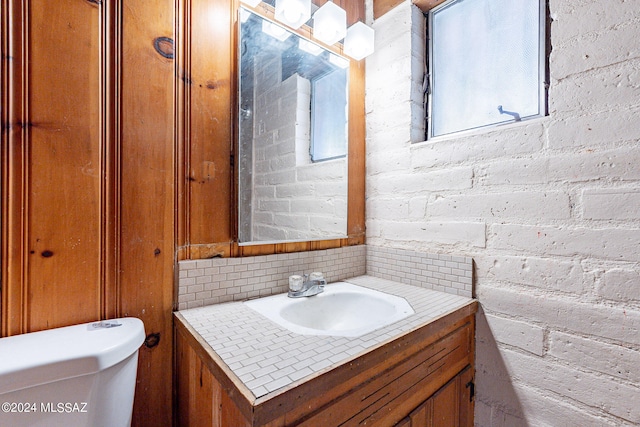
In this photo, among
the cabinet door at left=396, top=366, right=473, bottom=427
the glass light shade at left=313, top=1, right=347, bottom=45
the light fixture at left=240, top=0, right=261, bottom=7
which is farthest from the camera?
the glass light shade at left=313, top=1, right=347, bottom=45

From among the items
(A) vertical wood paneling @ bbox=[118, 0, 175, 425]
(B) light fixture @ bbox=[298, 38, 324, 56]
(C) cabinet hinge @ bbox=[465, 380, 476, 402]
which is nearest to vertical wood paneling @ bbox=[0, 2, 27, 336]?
(A) vertical wood paneling @ bbox=[118, 0, 175, 425]

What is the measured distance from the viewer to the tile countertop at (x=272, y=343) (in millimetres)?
545

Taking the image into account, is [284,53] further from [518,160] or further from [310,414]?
[310,414]

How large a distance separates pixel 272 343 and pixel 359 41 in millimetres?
1231

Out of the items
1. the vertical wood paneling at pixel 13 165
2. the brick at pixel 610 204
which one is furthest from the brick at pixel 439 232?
the vertical wood paneling at pixel 13 165

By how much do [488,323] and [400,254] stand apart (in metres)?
0.40

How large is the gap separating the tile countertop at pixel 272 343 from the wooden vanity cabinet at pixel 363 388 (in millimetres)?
15

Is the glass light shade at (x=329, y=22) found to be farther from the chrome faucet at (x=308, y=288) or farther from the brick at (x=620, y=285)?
the brick at (x=620, y=285)

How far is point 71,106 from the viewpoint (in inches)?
29.0

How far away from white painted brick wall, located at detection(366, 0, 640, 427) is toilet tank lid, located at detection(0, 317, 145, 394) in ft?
3.43

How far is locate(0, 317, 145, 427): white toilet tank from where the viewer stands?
1.75 ft

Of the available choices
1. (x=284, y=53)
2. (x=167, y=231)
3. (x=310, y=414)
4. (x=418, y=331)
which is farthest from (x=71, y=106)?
(x=418, y=331)

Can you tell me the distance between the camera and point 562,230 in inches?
33.1

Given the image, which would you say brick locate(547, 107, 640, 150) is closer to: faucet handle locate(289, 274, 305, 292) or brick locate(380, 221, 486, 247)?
brick locate(380, 221, 486, 247)
